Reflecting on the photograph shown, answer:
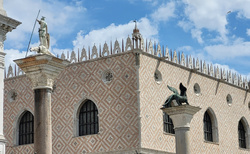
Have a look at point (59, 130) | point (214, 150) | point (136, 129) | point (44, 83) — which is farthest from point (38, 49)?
point (214, 150)

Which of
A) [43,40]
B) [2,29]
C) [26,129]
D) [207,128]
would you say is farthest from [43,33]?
[207,128]

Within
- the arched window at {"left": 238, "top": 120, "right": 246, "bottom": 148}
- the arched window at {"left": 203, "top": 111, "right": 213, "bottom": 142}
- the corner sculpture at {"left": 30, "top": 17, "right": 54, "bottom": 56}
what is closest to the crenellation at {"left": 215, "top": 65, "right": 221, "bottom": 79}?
the arched window at {"left": 203, "top": 111, "right": 213, "bottom": 142}

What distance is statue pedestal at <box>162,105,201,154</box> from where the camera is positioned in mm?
11727

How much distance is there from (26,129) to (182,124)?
41.1 feet

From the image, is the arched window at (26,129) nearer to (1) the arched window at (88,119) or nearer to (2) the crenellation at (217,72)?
(1) the arched window at (88,119)

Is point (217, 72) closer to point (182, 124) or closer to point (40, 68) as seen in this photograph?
point (182, 124)

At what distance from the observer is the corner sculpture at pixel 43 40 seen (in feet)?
37.2

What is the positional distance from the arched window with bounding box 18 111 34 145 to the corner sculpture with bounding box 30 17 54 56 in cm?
1135

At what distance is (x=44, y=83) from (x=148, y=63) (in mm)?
9857

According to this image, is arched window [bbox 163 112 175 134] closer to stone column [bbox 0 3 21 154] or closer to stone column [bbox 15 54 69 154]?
stone column [bbox 0 3 21 154]

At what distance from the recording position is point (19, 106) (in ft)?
75.8

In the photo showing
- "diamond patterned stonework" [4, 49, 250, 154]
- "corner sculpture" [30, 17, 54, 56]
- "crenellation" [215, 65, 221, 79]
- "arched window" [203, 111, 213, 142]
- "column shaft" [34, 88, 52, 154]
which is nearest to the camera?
"column shaft" [34, 88, 52, 154]

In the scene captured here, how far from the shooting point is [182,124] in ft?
38.8

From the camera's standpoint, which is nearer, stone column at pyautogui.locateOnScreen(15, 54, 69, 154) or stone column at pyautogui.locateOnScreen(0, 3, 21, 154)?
stone column at pyautogui.locateOnScreen(15, 54, 69, 154)
